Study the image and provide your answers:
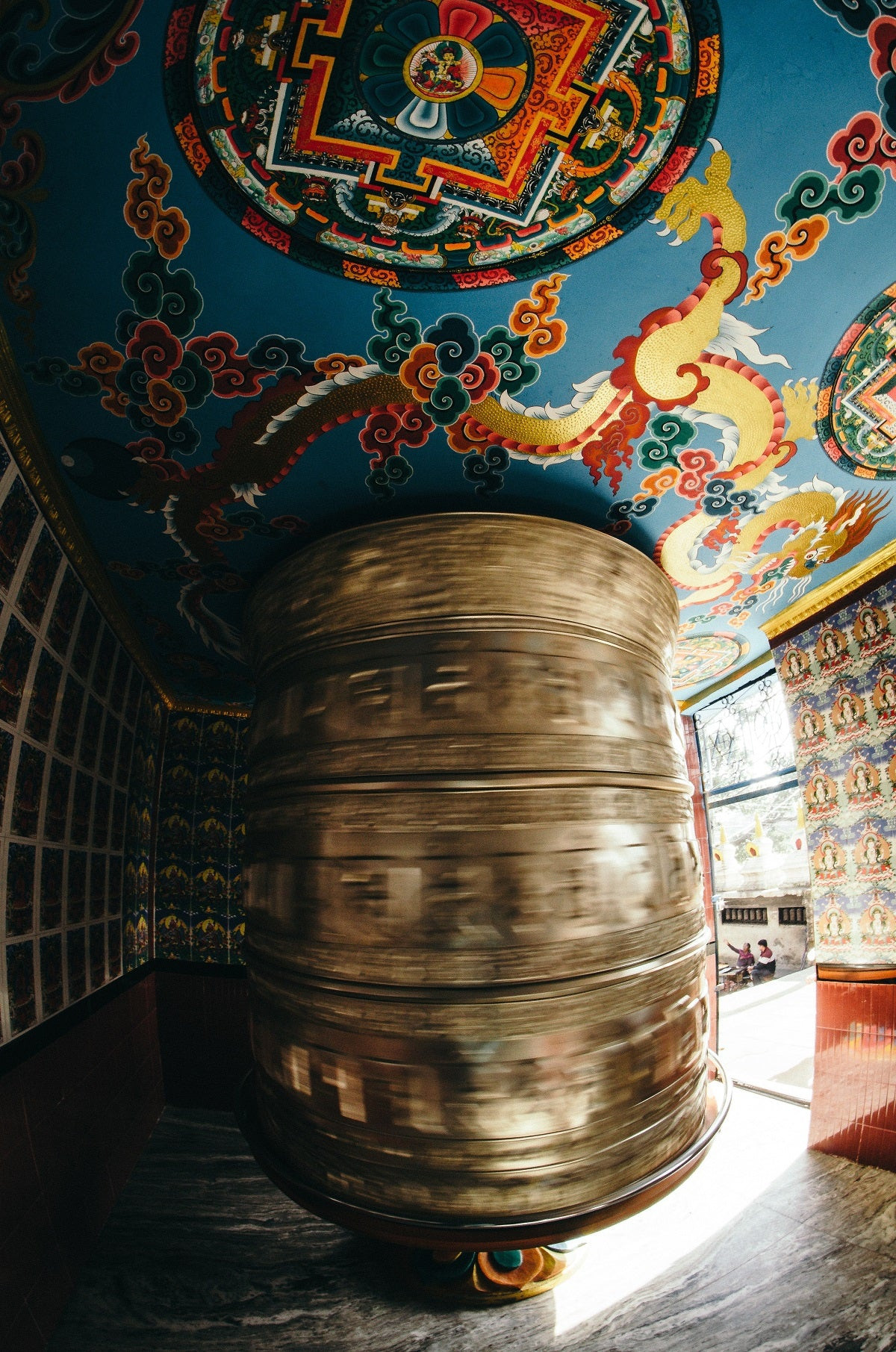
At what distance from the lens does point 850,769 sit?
2.99 m

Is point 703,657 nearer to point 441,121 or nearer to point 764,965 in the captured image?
point 441,121

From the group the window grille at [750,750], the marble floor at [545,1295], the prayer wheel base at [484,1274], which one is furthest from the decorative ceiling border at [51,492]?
the window grille at [750,750]

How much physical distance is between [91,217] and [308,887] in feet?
5.15

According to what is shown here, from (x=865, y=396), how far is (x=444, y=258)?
4.33 ft

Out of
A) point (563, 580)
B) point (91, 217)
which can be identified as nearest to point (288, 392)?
point (91, 217)

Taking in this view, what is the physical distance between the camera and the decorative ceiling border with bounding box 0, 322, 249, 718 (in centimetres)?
154

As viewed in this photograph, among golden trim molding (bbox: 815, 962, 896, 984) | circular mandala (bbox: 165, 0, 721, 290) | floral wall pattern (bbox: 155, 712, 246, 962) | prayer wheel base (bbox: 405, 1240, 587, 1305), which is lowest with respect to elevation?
prayer wheel base (bbox: 405, 1240, 587, 1305)

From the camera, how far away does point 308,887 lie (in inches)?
62.9

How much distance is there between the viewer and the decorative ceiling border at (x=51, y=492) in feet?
5.06

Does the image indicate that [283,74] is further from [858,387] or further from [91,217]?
[858,387]

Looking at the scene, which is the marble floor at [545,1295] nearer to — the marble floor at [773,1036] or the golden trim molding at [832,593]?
the marble floor at [773,1036]

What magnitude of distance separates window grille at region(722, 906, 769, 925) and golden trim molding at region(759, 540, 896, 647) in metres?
9.81

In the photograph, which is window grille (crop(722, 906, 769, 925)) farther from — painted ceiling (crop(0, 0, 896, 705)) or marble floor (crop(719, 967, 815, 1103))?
painted ceiling (crop(0, 0, 896, 705))

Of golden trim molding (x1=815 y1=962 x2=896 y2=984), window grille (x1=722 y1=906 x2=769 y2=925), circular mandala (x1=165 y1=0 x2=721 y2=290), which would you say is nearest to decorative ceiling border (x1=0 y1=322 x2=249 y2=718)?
circular mandala (x1=165 y1=0 x2=721 y2=290)
